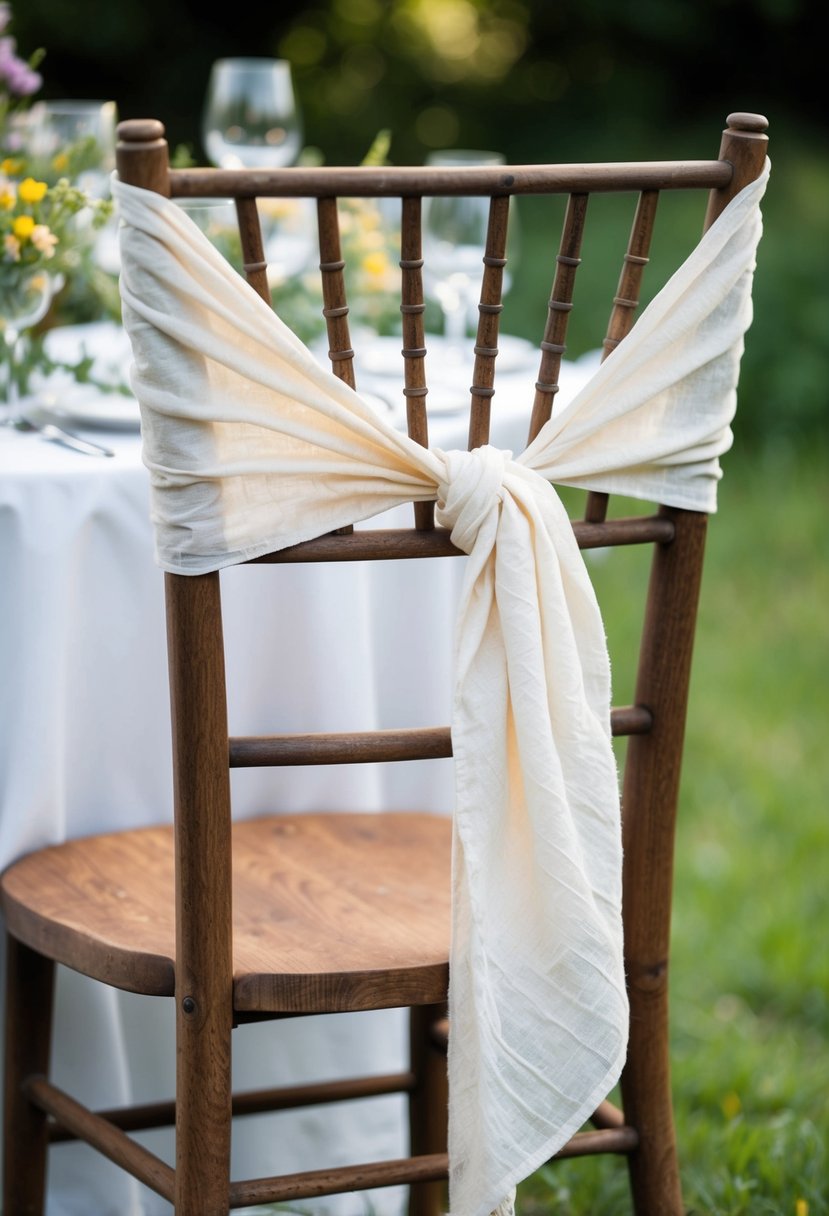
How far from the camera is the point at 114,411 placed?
1667 mm

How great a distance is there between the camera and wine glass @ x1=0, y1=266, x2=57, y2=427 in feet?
5.32

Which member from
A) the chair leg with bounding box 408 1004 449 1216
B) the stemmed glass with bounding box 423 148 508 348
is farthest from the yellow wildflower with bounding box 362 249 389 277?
the chair leg with bounding box 408 1004 449 1216

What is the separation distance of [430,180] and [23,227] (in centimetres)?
64

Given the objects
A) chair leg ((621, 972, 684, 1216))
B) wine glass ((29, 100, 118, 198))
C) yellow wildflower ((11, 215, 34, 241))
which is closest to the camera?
chair leg ((621, 972, 684, 1216))

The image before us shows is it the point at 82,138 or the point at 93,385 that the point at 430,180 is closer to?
the point at 93,385

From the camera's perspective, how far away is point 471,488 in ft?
3.92

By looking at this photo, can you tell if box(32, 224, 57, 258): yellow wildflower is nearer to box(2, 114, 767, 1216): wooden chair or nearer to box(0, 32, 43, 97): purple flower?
box(0, 32, 43, 97): purple flower

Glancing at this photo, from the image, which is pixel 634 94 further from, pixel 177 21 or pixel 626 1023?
pixel 626 1023

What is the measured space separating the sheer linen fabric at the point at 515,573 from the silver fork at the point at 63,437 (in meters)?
0.38

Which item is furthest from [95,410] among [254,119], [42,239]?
[254,119]

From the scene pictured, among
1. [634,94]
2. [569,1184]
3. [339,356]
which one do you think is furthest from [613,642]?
[634,94]

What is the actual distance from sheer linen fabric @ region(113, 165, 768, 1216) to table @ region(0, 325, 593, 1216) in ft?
1.04

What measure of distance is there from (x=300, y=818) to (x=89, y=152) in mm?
899

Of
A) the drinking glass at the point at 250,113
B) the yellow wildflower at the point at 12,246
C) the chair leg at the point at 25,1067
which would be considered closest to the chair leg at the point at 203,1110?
the chair leg at the point at 25,1067
